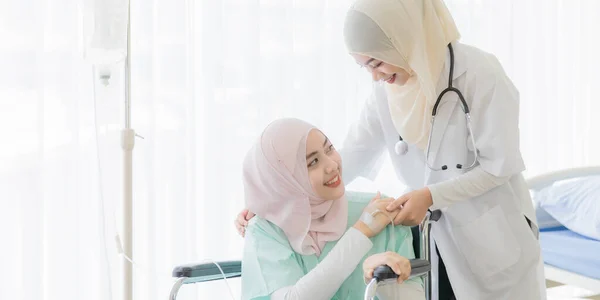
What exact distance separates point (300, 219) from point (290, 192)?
8cm

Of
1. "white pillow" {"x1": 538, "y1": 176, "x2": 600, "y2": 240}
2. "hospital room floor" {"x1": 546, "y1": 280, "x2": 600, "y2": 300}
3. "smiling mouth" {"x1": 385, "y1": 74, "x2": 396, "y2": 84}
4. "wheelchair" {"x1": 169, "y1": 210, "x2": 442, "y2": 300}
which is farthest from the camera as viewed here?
"hospital room floor" {"x1": 546, "y1": 280, "x2": 600, "y2": 300}

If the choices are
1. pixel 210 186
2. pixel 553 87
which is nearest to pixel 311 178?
pixel 210 186

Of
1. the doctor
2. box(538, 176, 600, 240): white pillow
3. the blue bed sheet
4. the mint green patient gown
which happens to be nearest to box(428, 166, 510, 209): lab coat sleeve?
the doctor

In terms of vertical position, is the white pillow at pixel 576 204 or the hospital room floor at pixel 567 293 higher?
the white pillow at pixel 576 204

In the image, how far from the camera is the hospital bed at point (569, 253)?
8.61ft

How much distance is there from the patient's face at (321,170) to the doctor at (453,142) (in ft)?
0.57

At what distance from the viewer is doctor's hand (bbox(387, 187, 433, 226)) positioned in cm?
187

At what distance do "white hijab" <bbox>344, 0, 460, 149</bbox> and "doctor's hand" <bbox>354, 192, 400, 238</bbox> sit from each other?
343 millimetres

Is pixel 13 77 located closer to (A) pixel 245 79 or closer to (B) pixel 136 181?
(B) pixel 136 181

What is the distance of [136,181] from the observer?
8.80 feet

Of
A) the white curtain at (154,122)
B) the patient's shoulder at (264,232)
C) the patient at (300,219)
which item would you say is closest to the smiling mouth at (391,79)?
the patient at (300,219)

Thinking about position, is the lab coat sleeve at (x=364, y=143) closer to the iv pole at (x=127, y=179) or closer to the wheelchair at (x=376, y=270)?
the wheelchair at (x=376, y=270)

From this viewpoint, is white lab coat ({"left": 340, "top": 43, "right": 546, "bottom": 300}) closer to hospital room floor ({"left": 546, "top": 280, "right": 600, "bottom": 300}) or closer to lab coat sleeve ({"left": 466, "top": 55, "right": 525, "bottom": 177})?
lab coat sleeve ({"left": 466, "top": 55, "right": 525, "bottom": 177})

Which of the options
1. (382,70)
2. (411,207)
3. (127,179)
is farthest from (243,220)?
(382,70)
